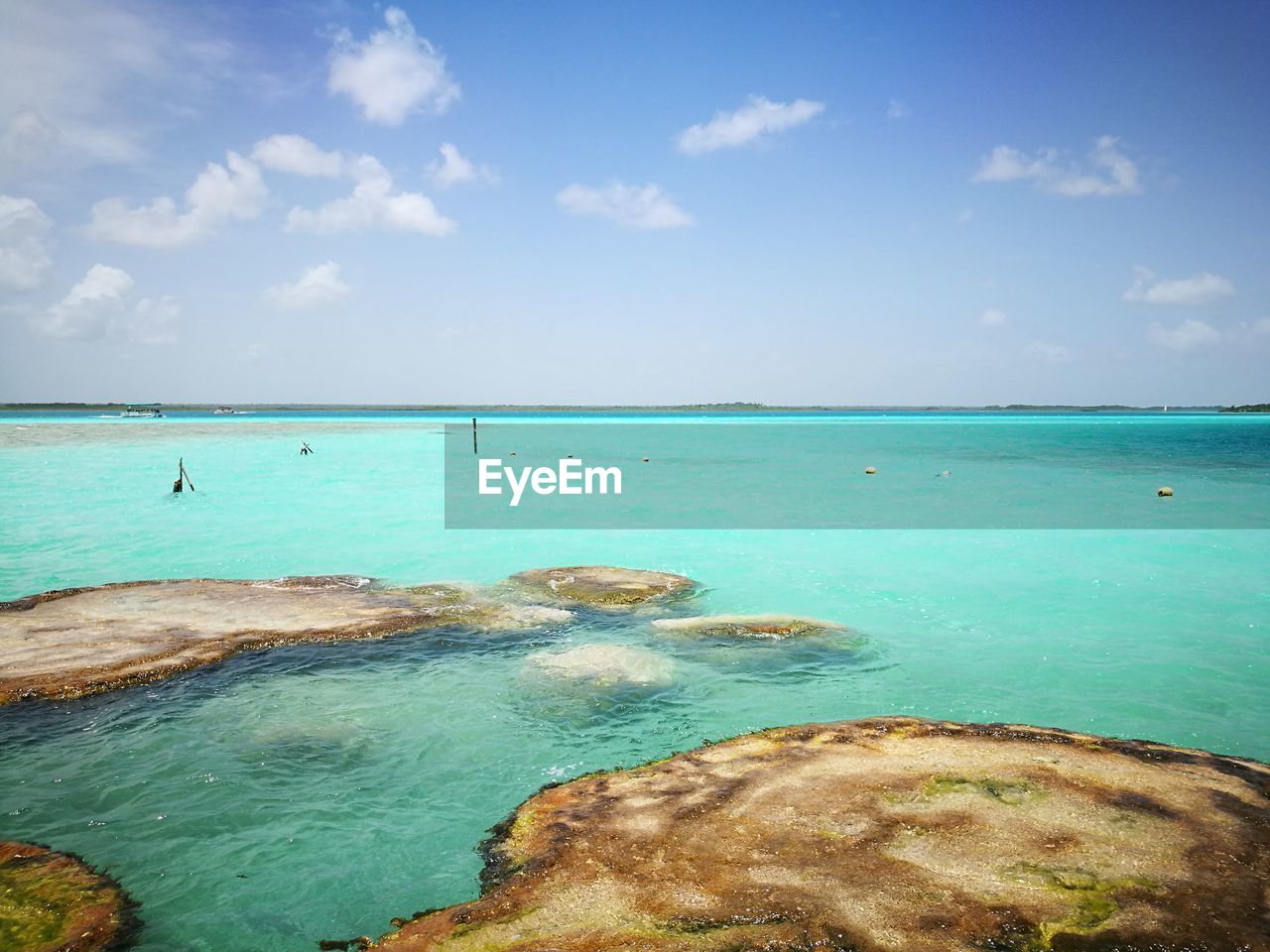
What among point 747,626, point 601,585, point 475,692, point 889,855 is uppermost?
point 889,855

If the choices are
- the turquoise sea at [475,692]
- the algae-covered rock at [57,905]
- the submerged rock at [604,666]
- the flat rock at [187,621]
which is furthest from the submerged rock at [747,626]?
the algae-covered rock at [57,905]

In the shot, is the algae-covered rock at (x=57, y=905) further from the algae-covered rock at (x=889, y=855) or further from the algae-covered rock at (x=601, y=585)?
the algae-covered rock at (x=601, y=585)

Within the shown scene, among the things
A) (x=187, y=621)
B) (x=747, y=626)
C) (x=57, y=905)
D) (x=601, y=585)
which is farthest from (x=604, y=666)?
(x=187, y=621)

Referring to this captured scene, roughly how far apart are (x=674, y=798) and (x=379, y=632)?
315 inches

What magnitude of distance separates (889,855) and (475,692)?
6603 millimetres

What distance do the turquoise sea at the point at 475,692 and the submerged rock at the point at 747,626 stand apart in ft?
1.91

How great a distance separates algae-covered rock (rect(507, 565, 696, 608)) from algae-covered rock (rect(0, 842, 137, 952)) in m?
9.76

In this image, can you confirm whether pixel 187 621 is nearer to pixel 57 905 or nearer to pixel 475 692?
pixel 475 692

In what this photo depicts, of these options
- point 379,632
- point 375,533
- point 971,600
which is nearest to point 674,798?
point 379,632

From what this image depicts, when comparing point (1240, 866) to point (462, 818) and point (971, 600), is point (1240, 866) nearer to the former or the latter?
point (462, 818)

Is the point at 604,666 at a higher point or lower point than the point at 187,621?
lower

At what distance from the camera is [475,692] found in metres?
10.4

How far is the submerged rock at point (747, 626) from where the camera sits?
1311 centimetres

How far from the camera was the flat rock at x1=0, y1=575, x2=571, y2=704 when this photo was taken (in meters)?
10.3
